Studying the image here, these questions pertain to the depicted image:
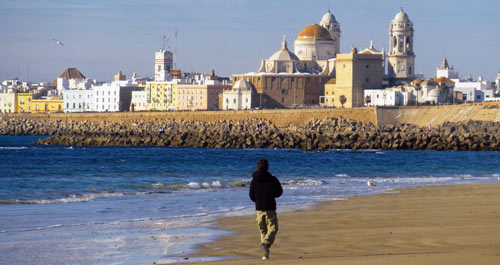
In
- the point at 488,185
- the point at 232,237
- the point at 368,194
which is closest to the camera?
the point at 232,237

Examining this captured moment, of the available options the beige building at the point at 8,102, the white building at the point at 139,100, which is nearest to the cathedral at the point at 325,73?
the white building at the point at 139,100

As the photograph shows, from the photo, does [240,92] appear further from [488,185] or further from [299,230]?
[299,230]

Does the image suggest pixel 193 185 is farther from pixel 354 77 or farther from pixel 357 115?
pixel 354 77

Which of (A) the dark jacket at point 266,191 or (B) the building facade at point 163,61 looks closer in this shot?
(A) the dark jacket at point 266,191

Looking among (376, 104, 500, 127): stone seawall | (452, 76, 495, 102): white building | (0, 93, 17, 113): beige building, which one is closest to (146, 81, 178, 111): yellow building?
(0, 93, 17, 113): beige building

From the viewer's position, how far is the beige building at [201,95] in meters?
121

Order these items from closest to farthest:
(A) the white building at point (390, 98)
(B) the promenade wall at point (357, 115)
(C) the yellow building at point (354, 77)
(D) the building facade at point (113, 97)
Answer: (B) the promenade wall at point (357, 115)
(A) the white building at point (390, 98)
(C) the yellow building at point (354, 77)
(D) the building facade at point (113, 97)

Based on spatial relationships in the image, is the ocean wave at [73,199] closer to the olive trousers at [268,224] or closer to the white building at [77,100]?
the olive trousers at [268,224]

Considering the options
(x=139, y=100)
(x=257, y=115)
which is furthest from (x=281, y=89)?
(x=139, y=100)

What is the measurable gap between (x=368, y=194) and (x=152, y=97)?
107064mm

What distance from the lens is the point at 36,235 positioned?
1503 cm

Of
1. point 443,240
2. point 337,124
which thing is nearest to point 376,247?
point 443,240

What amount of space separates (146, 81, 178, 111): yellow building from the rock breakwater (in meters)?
26.4

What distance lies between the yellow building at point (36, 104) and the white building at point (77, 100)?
44.8 inches
